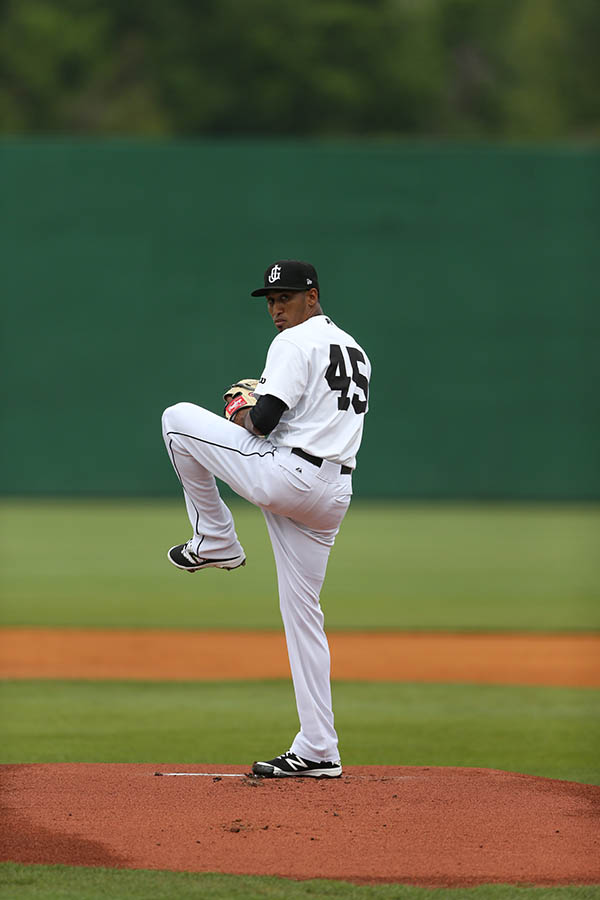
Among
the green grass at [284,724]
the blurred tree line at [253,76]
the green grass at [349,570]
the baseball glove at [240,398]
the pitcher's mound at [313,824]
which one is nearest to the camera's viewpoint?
the pitcher's mound at [313,824]

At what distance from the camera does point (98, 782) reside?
453cm

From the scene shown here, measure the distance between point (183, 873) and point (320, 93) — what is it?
93.0 feet

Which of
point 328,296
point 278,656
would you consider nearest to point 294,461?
point 278,656

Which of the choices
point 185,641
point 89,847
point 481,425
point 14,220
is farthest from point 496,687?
point 14,220

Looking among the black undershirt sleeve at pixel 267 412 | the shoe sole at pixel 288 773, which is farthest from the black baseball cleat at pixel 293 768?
the black undershirt sleeve at pixel 267 412

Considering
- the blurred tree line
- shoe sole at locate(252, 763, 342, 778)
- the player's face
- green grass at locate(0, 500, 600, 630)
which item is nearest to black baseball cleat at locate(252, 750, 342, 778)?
shoe sole at locate(252, 763, 342, 778)

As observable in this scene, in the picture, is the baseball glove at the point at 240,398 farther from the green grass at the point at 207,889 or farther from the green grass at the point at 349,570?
the green grass at the point at 349,570

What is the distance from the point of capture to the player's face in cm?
450

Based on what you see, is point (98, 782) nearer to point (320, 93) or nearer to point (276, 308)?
point (276, 308)

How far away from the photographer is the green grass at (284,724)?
5.34 metres

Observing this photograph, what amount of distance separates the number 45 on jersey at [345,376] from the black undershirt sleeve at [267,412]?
0.20 metres

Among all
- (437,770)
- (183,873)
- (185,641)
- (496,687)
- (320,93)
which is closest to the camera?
(183,873)

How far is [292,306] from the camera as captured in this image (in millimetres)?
4516

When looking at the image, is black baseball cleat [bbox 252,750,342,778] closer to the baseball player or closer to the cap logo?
the baseball player
